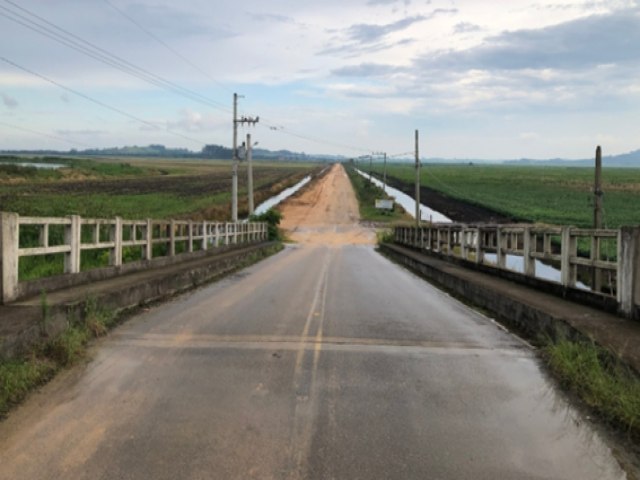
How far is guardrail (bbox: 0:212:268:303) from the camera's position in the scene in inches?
362

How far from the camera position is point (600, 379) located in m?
6.50

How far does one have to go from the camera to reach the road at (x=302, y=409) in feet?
15.4

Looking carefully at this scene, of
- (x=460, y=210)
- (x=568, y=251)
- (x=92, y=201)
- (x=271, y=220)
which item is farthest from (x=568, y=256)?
(x=460, y=210)

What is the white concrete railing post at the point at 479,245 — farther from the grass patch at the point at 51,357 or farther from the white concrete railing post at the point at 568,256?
the grass patch at the point at 51,357

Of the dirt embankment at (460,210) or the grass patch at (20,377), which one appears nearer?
the grass patch at (20,377)

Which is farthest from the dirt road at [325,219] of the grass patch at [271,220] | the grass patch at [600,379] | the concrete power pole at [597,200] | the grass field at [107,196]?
the grass patch at [600,379]

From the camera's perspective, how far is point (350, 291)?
15.4 metres

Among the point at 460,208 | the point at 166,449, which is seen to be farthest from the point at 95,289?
the point at 460,208

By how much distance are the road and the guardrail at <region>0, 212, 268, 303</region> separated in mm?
1808

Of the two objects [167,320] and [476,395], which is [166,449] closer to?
[476,395]

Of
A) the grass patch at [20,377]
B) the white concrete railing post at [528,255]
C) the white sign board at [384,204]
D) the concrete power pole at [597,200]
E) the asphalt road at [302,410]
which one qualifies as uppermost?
the white sign board at [384,204]

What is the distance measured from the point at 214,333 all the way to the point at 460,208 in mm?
61868

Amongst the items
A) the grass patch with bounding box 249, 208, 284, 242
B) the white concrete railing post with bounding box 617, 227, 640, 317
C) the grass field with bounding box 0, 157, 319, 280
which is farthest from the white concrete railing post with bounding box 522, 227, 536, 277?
the grass patch with bounding box 249, 208, 284, 242

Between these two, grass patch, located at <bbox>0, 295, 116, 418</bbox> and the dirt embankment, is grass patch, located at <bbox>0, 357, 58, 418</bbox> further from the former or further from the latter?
the dirt embankment
